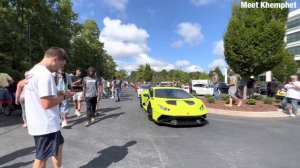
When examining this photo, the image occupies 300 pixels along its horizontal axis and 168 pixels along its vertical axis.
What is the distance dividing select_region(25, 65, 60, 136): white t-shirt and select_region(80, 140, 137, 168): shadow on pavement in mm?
1859

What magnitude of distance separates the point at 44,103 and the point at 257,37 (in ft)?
47.4

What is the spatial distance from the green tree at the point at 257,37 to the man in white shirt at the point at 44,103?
1386 cm

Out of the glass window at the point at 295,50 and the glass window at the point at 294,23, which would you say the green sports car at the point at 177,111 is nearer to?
the glass window at the point at 295,50

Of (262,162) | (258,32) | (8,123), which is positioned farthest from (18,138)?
(258,32)

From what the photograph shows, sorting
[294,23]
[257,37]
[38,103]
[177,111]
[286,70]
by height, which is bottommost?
[177,111]

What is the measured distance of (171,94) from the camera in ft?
35.5

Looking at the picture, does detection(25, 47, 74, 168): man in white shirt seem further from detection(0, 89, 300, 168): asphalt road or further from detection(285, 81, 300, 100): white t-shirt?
detection(285, 81, 300, 100): white t-shirt

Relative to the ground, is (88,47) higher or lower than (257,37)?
higher

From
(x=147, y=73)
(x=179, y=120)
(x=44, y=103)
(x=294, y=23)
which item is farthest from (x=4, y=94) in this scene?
(x=147, y=73)

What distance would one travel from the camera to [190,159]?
5.65m

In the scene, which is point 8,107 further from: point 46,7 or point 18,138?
point 46,7

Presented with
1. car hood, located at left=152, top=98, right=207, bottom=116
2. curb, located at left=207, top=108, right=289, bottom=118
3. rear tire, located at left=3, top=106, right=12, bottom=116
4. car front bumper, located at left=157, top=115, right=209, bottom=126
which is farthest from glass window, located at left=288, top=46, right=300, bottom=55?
rear tire, located at left=3, top=106, right=12, bottom=116

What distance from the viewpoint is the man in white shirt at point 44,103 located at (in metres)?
3.43

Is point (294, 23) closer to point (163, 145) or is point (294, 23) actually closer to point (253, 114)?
point (253, 114)
